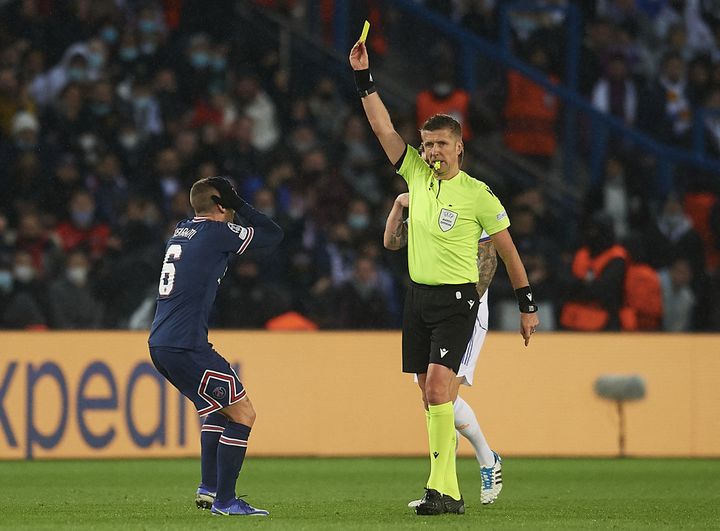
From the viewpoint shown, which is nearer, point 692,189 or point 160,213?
point 160,213

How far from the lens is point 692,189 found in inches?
702

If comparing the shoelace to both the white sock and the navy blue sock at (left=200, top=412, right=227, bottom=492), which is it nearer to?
the white sock

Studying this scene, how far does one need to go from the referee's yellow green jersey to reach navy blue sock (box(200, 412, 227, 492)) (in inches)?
56.2

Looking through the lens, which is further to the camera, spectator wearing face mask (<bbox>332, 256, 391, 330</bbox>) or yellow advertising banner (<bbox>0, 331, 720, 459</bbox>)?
spectator wearing face mask (<bbox>332, 256, 391, 330</bbox>)

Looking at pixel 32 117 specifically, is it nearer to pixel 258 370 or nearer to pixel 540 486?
pixel 258 370

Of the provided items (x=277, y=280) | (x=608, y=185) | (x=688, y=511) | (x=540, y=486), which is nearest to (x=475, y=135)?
(x=608, y=185)

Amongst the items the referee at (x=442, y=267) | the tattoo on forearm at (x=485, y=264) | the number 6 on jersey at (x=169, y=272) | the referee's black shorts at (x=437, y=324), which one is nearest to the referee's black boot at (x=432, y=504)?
the referee at (x=442, y=267)

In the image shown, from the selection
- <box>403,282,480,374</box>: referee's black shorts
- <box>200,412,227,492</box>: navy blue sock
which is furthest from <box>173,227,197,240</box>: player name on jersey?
<box>403,282,480,374</box>: referee's black shorts

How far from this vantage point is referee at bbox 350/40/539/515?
28.3 feet

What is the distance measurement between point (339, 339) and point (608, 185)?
15.9 ft

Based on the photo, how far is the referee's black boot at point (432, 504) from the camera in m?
8.58

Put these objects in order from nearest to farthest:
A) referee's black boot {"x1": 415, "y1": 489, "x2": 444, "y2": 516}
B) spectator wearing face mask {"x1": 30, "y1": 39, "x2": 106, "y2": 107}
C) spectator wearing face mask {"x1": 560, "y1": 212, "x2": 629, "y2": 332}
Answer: referee's black boot {"x1": 415, "y1": 489, "x2": 444, "y2": 516}
spectator wearing face mask {"x1": 560, "y1": 212, "x2": 629, "y2": 332}
spectator wearing face mask {"x1": 30, "y1": 39, "x2": 106, "y2": 107}

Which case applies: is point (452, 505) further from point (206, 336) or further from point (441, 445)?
point (206, 336)

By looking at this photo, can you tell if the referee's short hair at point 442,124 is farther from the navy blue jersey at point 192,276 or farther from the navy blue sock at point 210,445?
the navy blue sock at point 210,445
